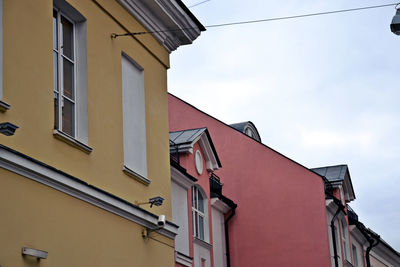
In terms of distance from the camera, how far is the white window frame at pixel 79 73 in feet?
36.1

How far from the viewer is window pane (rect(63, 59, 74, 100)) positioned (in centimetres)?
1107

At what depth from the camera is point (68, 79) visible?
11172 millimetres

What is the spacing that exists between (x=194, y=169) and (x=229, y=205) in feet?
17.9

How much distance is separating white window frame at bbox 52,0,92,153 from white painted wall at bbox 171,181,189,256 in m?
8.94

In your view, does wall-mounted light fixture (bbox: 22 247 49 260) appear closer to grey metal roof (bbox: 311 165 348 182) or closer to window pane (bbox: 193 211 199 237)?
window pane (bbox: 193 211 199 237)

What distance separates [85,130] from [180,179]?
9.41 m

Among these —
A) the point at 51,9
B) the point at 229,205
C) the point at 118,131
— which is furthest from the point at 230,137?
the point at 51,9

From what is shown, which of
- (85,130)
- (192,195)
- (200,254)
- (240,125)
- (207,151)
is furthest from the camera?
(240,125)

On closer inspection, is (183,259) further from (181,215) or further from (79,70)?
(79,70)

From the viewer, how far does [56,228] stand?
32.0 feet

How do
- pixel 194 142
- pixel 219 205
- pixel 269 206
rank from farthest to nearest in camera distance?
pixel 269 206 < pixel 219 205 < pixel 194 142

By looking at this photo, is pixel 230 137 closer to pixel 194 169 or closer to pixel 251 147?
pixel 251 147

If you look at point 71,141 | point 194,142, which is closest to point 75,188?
point 71,141

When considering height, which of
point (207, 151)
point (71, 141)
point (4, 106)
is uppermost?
point (207, 151)
